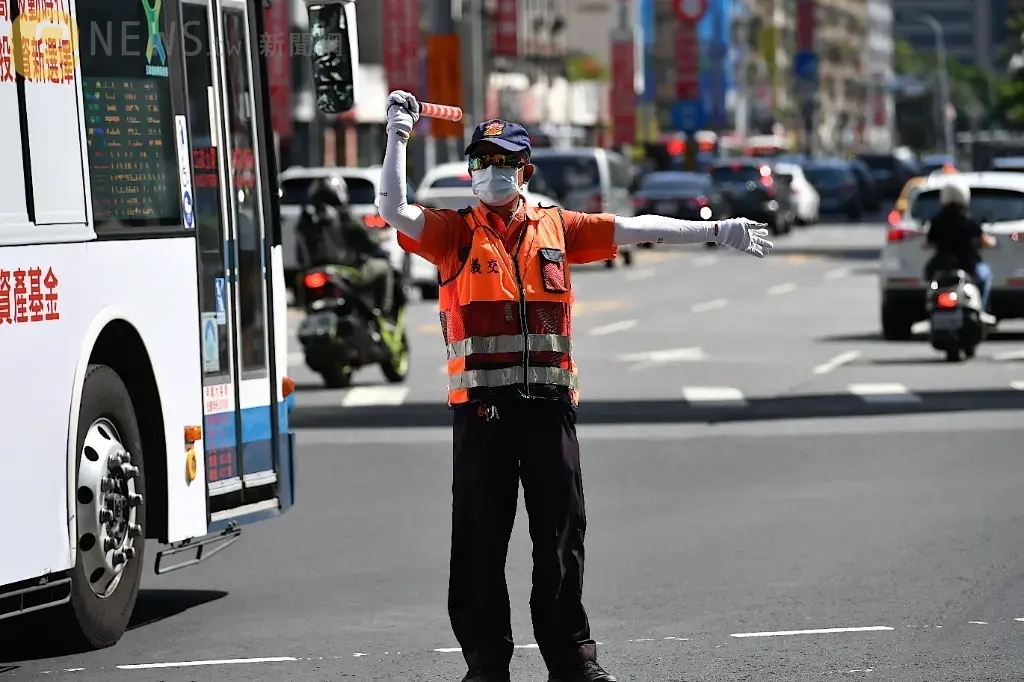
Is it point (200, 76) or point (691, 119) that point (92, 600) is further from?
point (691, 119)

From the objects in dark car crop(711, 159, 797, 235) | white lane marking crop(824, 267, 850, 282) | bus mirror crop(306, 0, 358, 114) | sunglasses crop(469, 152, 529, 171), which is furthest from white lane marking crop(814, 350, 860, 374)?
dark car crop(711, 159, 797, 235)

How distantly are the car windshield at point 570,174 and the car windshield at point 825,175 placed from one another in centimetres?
3019

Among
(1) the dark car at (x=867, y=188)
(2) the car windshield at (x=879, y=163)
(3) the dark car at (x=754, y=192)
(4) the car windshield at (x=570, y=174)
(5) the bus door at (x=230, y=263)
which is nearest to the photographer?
(5) the bus door at (x=230, y=263)

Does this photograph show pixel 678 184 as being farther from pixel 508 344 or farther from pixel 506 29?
pixel 508 344

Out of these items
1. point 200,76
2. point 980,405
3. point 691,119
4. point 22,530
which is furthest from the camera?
point 691,119

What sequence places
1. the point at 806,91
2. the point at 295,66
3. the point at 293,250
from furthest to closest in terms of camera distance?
the point at 806,91 < the point at 295,66 < the point at 293,250

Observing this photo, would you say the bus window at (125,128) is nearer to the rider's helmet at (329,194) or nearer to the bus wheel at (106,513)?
the bus wheel at (106,513)

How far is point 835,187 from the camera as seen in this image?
75.1 m

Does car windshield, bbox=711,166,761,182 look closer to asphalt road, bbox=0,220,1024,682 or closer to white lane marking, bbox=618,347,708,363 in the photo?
white lane marking, bbox=618,347,708,363

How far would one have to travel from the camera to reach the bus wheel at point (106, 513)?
891 cm

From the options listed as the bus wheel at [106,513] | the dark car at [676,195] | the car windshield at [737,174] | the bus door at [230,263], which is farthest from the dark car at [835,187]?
the bus wheel at [106,513]

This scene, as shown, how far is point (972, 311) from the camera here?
23.3m

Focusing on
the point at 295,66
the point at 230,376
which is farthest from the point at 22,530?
the point at 295,66

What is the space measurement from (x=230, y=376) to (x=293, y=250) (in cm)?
2325
